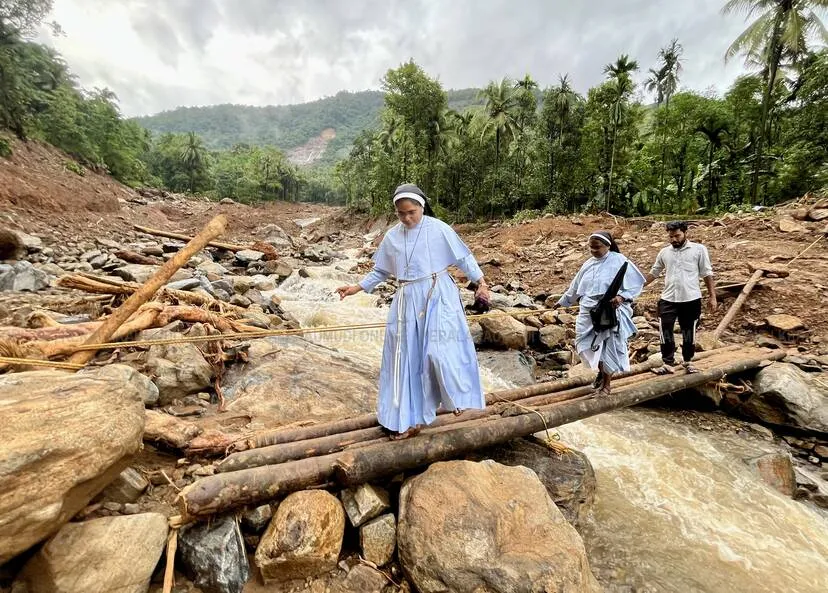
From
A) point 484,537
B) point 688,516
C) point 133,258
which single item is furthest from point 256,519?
point 133,258

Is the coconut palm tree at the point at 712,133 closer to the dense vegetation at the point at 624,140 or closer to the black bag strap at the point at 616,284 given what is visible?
the dense vegetation at the point at 624,140

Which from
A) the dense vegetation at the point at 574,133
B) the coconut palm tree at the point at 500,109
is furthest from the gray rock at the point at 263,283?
the coconut palm tree at the point at 500,109

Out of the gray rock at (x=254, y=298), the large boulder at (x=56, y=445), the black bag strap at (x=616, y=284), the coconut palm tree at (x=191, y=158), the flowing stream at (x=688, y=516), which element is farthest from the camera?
the coconut palm tree at (x=191, y=158)

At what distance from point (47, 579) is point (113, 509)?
0.44 m

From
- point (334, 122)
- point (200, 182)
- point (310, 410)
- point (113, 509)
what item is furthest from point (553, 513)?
point (334, 122)

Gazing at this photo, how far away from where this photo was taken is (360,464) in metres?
2.48

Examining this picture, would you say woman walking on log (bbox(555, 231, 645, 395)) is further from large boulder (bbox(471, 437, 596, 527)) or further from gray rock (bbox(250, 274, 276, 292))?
gray rock (bbox(250, 274, 276, 292))

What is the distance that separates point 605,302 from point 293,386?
3171mm

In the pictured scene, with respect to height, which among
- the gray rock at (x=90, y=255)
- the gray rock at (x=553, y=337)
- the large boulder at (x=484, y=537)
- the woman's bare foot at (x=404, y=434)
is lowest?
the gray rock at (x=553, y=337)

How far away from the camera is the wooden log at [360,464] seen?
2.08 meters

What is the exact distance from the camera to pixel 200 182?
48969 millimetres

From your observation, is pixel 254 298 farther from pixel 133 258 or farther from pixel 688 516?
pixel 688 516

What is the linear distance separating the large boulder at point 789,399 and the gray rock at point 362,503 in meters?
5.47

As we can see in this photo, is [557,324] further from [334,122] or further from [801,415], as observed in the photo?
[334,122]
